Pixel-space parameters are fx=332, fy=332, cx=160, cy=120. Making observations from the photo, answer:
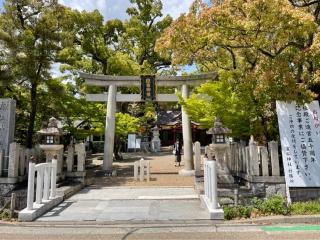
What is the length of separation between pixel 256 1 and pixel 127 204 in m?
7.08

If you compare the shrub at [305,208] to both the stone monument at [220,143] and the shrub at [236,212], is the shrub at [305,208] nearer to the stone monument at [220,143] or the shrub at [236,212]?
the shrub at [236,212]

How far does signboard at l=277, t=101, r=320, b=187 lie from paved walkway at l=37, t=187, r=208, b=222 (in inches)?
125

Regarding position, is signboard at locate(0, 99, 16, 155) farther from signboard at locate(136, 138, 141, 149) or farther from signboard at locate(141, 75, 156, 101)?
signboard at locate(136, 138, 141, 149)

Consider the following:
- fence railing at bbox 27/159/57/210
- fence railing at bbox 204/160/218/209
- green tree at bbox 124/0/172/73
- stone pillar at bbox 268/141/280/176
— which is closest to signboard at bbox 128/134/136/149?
green tree at bbox 124/0/172/73

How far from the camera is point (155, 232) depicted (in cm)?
738

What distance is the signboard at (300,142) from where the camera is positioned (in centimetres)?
1030

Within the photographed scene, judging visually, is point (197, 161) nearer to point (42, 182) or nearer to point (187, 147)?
point (187, 147)

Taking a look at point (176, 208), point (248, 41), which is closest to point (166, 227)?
point (176, 208)

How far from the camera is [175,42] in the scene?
11.5 meters

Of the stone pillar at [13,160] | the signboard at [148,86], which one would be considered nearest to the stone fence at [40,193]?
the stone pillar at [13,160]

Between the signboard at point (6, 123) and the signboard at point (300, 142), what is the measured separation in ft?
31.6

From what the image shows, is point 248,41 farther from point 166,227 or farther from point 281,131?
point 166,227

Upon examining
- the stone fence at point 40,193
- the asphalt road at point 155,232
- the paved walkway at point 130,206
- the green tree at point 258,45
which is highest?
the green tree at point 258,45

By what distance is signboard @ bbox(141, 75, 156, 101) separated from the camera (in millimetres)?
18891
